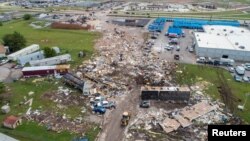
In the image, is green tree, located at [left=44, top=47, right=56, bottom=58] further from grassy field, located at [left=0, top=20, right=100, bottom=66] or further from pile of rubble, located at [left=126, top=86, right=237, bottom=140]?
pile of rubble, located at [left=126, top=86, right=237, bottom=140]

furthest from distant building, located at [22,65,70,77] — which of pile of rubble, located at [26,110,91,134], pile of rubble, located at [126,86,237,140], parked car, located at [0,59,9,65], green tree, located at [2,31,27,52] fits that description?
pile of rubble, located at [126,86,237,140]

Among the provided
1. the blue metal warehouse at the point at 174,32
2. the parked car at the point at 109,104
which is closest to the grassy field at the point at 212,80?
the parked car at the point at 109,104

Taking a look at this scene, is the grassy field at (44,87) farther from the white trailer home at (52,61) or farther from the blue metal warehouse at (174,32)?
the blue metal warehouse at (174,32)

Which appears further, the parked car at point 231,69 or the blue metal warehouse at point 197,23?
the blue metal warehouse at point 197,23

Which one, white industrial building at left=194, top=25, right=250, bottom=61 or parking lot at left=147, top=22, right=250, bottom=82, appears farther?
white industrial building at left=194, top=25, right=250, bottom=61

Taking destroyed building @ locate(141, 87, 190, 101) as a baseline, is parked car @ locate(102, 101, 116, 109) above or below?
below

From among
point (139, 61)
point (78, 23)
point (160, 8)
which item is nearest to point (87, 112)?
point (139, 61)

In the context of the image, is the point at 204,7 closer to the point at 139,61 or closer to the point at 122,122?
the point at 139,61
